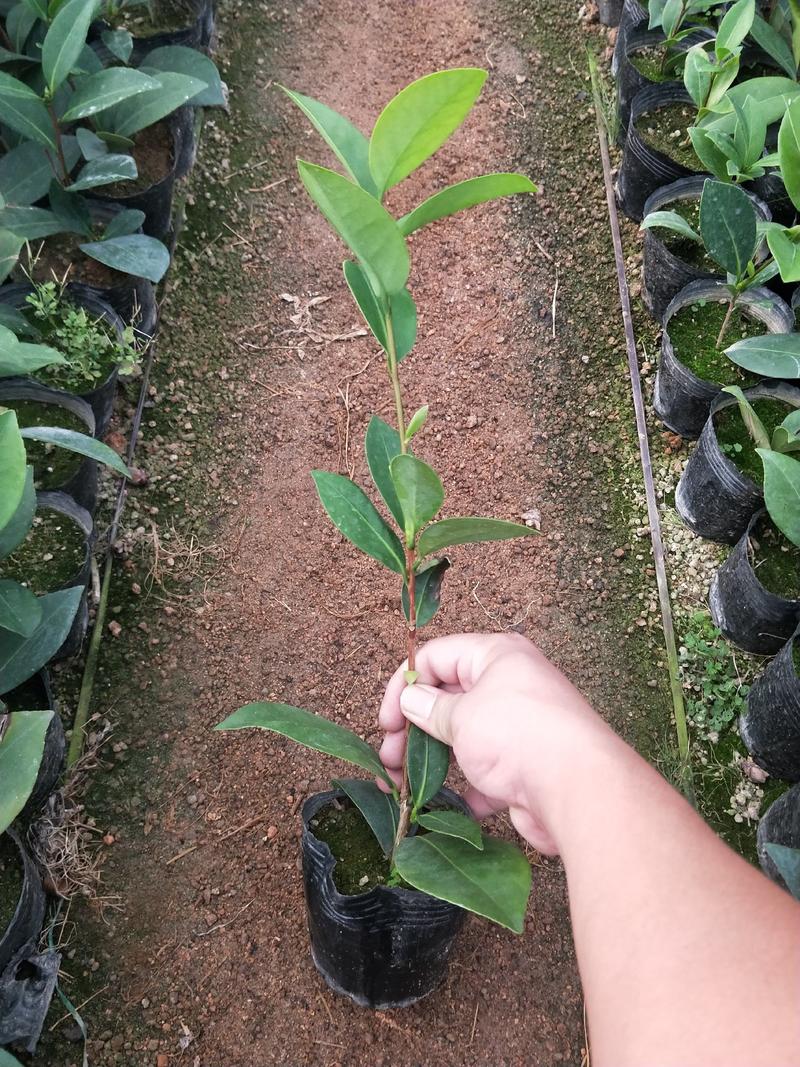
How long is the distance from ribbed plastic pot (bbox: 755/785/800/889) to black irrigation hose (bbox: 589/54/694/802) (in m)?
0.16

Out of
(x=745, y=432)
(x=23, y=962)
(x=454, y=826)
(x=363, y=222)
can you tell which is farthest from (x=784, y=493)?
(x=23, y=962)

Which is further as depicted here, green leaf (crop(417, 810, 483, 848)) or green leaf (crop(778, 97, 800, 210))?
green leaf (crop(778, 97, 800, 210))

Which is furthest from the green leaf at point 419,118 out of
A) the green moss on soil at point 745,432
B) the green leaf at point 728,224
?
the green moss on soil at point 745,432

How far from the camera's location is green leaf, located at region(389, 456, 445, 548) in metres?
0.87

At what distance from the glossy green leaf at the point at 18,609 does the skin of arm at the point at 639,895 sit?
82 cm

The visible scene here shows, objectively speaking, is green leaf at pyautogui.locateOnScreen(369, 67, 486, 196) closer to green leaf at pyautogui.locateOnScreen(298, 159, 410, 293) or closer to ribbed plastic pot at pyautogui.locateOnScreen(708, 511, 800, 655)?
green leaf at pyautogui.locateOnScreen(298, 159, 410, 293)

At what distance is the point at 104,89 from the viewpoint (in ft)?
6.42

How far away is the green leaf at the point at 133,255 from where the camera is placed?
203 centimetres

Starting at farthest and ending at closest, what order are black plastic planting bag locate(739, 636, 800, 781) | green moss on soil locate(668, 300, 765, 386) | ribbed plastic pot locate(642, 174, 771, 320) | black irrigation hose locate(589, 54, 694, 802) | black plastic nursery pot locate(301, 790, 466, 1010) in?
1. ribbed plastic pot locate(642, 174, 771, 320)
2. green moss on soil locate(668, 300, 765, 386)
3. black irrigation hose locate(589, 54, 694, 802)
4. black plastic planting bag locate(739, 636, 800, 781)
5. black plastic nursery pot locate(301, 790, 466, 1010)

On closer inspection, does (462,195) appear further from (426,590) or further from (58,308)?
(58,308)

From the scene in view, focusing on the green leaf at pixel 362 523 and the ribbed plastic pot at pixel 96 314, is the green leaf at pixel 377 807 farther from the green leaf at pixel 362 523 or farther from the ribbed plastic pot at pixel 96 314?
the ribbed plastic pot at pixel 96 314

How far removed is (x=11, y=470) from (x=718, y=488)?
1635mm

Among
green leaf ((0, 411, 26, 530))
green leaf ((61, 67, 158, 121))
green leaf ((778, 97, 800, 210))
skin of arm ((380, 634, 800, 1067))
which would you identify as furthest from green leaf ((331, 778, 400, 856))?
green leaf ((61, 67, 158, 121))

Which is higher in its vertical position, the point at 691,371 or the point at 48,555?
the point at 691,371
